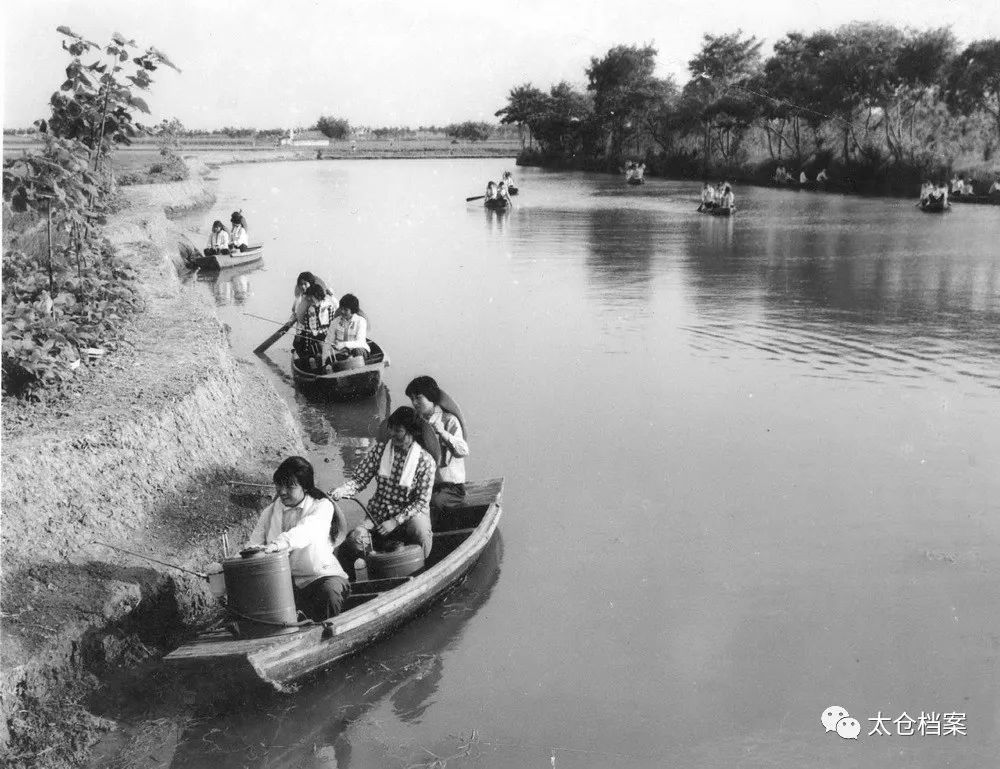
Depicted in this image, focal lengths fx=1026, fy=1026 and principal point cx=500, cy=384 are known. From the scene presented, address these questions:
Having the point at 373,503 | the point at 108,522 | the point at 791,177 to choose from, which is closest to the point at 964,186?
the point at 791,177

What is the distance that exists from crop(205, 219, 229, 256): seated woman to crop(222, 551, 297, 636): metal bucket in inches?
794

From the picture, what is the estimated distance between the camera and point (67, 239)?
12906 mm

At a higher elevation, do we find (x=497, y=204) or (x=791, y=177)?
(x=791, y=177)

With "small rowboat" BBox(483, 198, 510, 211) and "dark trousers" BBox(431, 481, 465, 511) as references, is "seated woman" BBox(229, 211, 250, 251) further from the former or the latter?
"dark trousers" BBox(431, 481, 465, 511)

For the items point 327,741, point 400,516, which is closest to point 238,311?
point 400,516

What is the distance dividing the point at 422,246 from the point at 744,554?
23243mm

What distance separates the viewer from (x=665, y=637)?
7.93 metres

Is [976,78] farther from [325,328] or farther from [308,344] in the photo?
[308,344]

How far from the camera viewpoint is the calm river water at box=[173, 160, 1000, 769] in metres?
6.81

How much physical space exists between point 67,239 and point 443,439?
688 centimetres

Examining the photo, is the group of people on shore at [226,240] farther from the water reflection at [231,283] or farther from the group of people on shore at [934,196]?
the group of people on shore at [934,196]

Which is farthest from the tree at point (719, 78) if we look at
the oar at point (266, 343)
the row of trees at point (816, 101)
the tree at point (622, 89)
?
A: the oar at point (266, 343)

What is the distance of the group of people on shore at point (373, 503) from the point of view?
6906mm

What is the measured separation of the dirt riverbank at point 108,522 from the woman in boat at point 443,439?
1.66 m
